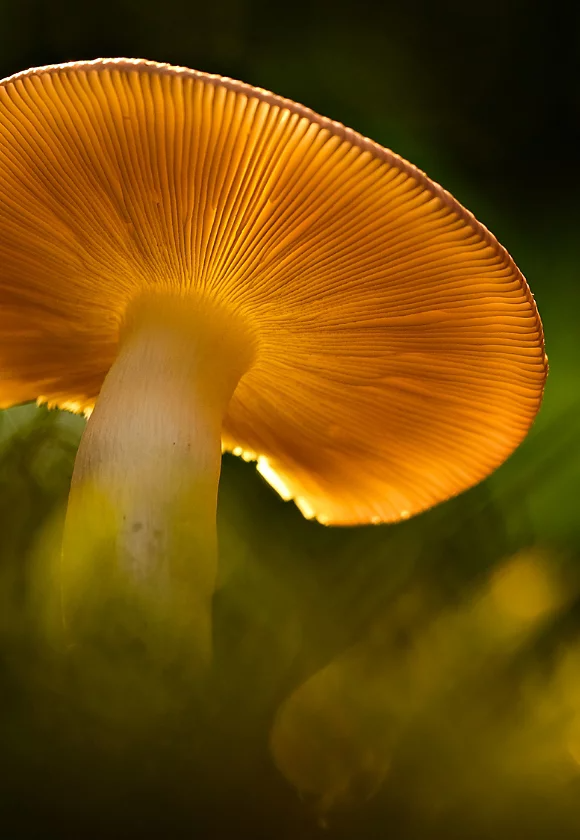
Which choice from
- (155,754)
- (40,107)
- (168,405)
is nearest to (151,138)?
(40,107)

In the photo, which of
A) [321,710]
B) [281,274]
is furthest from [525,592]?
[281,274]

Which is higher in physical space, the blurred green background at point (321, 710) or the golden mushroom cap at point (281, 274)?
the golden mushroom cap at point (281, 274)

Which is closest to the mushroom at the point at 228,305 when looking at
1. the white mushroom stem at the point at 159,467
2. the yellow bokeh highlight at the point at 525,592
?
the white mushroom stem at the point at 159,467

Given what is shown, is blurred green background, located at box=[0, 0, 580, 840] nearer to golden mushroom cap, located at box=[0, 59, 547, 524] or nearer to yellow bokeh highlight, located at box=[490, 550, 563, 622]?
yellow bokeh highlight, located at box=[490, 550, 563, 622]

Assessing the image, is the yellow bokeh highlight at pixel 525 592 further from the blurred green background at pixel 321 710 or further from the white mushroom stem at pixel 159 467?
the white mushroom stem at pixel 159 467

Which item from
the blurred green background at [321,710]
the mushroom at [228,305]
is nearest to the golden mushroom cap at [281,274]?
the mushroom at [228,305]

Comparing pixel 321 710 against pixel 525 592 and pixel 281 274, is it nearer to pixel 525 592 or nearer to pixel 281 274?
pixel 525 592

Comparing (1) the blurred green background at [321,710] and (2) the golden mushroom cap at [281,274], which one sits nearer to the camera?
(1) the blurred green background at [321,710]
